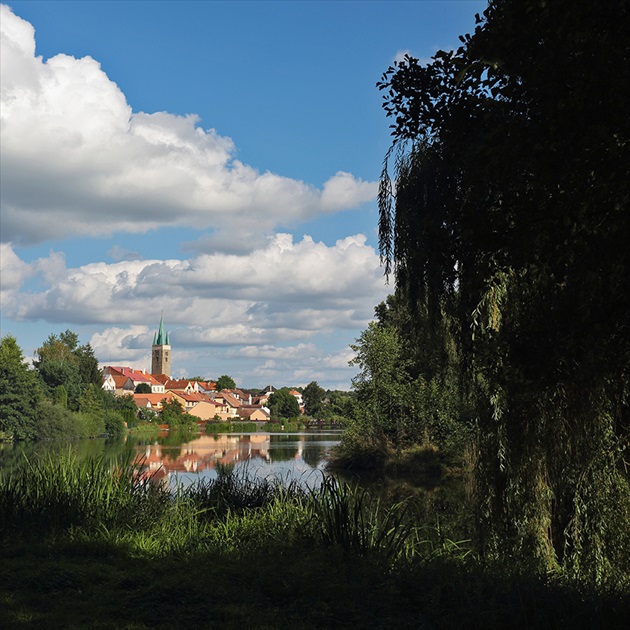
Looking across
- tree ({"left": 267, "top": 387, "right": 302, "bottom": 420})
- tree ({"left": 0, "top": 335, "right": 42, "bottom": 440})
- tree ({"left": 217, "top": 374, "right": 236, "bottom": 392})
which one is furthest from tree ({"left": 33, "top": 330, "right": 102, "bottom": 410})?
tree ({"left": 217, "top": 374, "right": 236, "bottom": 392})

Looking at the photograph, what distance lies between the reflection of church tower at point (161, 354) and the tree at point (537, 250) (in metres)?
184

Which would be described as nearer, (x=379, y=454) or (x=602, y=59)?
(x=602, y=59)

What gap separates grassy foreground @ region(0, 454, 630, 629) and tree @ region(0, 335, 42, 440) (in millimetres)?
48494

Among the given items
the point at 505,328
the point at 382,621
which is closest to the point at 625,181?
the point at 382,621

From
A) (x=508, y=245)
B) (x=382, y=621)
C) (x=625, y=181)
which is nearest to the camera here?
(x=625, y=181)

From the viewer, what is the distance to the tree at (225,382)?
185375 millimetres

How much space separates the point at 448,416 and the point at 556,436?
23.3m

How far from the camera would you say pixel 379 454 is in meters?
33.5

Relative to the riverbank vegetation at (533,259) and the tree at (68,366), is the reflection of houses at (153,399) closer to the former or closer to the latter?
the tree at (68,366)

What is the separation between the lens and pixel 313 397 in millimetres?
149250

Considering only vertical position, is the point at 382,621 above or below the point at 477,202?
below

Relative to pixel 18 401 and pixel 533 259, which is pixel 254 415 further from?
pixel 533 259

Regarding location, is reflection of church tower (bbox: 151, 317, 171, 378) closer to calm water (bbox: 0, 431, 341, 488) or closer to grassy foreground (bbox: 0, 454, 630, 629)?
calm water (bbox: 0, 431, 341, 488)

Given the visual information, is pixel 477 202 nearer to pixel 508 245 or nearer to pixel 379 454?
pixel 508 245
